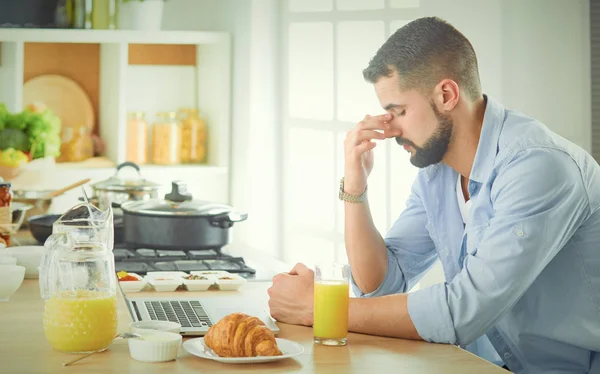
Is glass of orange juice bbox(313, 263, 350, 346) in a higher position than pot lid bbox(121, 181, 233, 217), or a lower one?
lower

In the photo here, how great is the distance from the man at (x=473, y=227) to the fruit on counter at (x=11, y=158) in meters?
1.84

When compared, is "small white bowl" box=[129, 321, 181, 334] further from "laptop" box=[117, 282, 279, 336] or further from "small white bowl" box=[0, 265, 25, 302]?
"small white bowl" box=[0, 265, 25, 302]

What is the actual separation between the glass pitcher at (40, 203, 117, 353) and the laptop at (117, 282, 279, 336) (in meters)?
0.19

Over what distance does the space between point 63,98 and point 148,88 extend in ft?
1.47

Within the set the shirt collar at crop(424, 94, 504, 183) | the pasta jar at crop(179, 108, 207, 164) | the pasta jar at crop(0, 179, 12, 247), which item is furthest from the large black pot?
the pasta jar at crop(179, 108, 207, 164)

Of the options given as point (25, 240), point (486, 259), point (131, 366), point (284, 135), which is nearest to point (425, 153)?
point (486, 259)

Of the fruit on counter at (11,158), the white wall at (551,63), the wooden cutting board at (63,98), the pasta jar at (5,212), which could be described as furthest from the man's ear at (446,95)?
the wooden cutting board at (63,98)

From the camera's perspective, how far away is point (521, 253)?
1.84 m

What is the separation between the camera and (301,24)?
4.41m

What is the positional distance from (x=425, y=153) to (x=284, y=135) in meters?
2.50

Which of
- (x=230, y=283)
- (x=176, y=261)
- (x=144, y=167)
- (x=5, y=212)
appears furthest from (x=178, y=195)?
(x=144, y=167)

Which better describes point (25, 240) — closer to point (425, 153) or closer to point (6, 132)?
point (6, 132)

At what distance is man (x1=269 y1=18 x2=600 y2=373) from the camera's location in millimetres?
1850

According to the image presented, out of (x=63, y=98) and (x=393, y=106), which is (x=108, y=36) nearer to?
(x=63, y=98)
